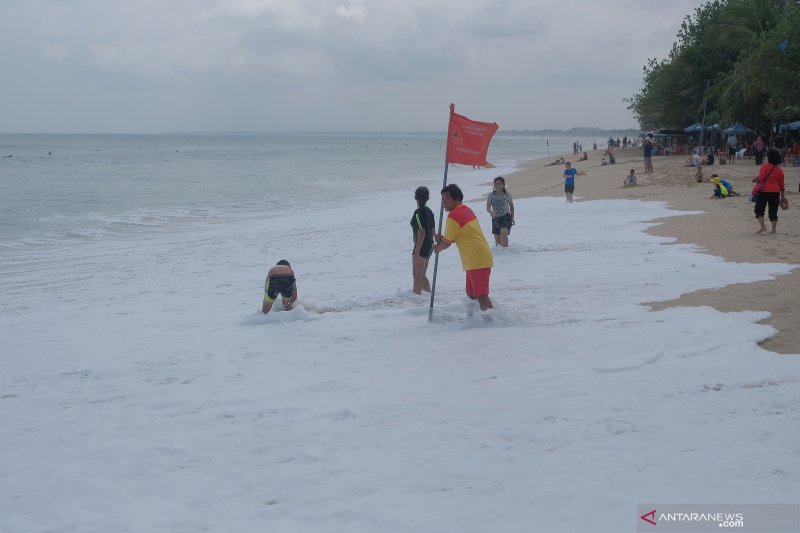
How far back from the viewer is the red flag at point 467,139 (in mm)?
8609

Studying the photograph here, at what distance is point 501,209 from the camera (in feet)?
42.1

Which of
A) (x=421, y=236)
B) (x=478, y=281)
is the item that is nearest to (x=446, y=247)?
(x=478, y=281)

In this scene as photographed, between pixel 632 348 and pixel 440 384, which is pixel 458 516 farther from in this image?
pixel 632 348

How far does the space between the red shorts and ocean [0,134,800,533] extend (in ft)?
0.99

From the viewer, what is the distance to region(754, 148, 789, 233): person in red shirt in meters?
12.6

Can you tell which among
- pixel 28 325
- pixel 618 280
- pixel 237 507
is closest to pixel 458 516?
pixel 237 507

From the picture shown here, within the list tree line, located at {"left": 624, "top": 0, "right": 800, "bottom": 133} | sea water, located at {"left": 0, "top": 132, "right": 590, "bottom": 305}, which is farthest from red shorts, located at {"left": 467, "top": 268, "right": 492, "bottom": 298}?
tree line, located at {"left": 624, "top": 0, "right": 800, "bottom": 133}

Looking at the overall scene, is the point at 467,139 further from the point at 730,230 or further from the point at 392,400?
the point at 730,230

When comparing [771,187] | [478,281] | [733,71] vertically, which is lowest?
[478,281]

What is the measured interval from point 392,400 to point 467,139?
12.7ft

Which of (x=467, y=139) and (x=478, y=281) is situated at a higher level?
(x=467, y=139)

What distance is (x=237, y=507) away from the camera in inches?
172

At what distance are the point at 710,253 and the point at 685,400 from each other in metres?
6.64

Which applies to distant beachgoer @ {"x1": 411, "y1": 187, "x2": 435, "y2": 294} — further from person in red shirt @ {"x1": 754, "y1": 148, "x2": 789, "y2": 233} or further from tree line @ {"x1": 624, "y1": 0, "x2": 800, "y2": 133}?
tree line @ {"x1": 624, "y1": 0, "x2": 800, "y2": 133}
